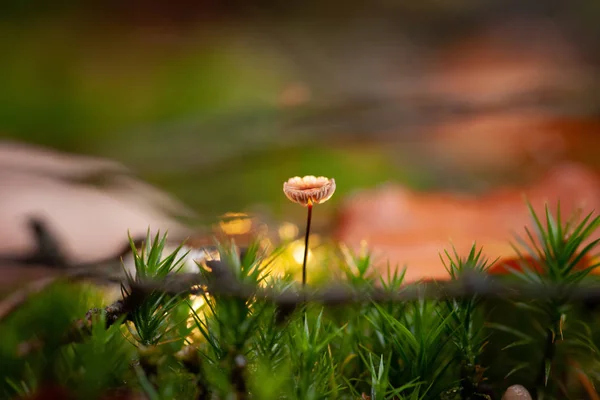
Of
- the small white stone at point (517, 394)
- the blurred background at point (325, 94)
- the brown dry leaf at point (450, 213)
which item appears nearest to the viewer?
the small white stone at point (517, 394)

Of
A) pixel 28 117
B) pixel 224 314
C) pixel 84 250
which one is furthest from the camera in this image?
pixel 28 117

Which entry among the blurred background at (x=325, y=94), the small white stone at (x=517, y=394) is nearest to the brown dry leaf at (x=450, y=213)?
the blurred background at (x=325, y=94)

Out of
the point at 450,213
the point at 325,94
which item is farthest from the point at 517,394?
the point at 325,94

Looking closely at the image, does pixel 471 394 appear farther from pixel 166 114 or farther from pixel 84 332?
pixel 166 114

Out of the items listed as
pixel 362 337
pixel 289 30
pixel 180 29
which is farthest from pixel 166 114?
pixel 362 337

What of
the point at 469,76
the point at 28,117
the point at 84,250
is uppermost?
the point at 469,76

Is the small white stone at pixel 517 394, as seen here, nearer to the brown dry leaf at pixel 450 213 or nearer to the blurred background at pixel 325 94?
the brown dry leaf at pixel 450 213

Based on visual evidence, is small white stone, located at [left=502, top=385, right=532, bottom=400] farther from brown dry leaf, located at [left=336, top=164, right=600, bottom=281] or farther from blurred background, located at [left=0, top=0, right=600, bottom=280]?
blurred background, located at [left=0, top=0, right=600, bottom=280]
